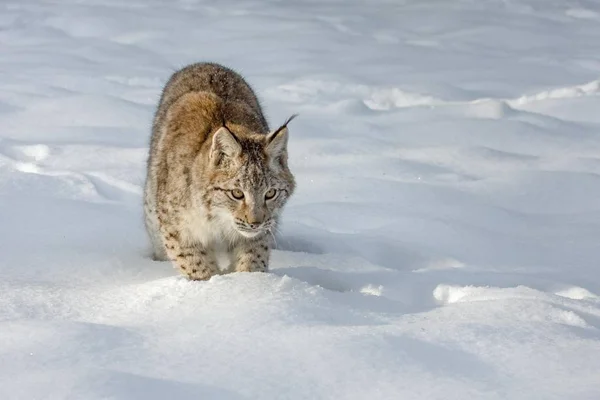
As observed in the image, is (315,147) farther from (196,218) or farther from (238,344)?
(238,344)

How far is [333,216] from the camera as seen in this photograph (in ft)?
17.4

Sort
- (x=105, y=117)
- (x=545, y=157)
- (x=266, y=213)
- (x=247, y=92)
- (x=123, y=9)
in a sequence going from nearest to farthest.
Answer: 1. (x=266, y=213)
2. (x=247, y=92)
3. (x=545, y=157)
4. (x=105, y=117)
5. (x=123, y=9)

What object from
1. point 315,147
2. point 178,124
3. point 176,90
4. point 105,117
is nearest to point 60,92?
point 105,117

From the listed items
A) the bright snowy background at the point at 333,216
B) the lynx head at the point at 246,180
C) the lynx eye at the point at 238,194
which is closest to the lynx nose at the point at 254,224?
the lynx head at the point at 246,180

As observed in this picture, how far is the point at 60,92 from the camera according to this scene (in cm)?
772

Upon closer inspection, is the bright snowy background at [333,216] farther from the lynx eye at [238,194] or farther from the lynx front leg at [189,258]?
the lynx eye at [238,194]

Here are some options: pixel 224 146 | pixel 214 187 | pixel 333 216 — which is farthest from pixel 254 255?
pixel 333 216

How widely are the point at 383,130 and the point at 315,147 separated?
2.48 feet

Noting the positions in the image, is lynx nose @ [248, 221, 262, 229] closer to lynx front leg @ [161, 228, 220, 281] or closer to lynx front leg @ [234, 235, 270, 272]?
lynx front leg @ [234, 235, 270, 272]

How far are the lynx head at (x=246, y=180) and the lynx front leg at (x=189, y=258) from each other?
0.65 ft

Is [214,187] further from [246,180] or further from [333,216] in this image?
[333,216]

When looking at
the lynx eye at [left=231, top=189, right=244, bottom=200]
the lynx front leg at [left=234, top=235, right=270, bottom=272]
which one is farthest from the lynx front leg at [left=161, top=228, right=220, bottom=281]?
the lynx eye at [left=231, top=189, right=244, bottom=200]

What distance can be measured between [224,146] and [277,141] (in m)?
0.22

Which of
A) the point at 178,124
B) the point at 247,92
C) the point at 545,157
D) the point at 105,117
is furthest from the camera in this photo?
the point at 105,117
